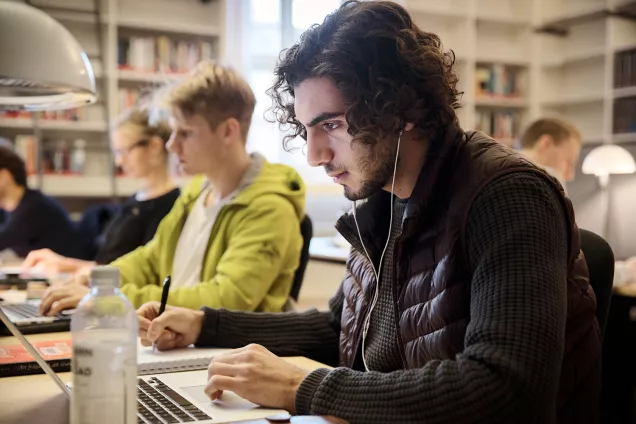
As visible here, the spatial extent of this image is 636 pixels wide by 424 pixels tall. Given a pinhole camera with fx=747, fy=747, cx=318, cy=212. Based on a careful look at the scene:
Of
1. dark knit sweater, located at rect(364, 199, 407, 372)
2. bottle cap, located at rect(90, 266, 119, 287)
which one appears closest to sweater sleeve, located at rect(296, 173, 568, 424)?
dark knit sweater, located at rect(364, 199, 407, 372)

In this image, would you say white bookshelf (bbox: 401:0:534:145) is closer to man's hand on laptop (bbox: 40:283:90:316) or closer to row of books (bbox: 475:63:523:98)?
row of books (bbox: 475:63:523:98)

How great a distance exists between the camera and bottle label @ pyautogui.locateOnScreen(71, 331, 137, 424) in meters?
0.74

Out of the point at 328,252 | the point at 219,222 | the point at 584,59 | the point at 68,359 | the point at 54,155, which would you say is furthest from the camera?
the point at 584,59

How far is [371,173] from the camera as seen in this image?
1.18 meters

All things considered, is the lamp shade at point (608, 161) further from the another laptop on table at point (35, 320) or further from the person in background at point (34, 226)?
the another laptop on table at point (35, 320)

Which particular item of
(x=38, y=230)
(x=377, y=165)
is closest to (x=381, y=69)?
(x=377, y=165)

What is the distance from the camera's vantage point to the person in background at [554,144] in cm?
412

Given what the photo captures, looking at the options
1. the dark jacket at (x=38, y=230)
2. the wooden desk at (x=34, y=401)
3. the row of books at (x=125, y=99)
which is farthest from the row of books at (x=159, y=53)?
the wooden desk at (x=34, y=401)

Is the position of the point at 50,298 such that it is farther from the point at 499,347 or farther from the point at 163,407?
the point at 499,347

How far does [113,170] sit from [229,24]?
4.24 ft

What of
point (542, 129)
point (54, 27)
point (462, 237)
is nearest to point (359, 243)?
point (462, 237)

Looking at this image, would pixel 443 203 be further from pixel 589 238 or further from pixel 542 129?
pixel 542 129

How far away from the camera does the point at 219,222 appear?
1.95m

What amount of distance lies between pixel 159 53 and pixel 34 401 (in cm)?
410
